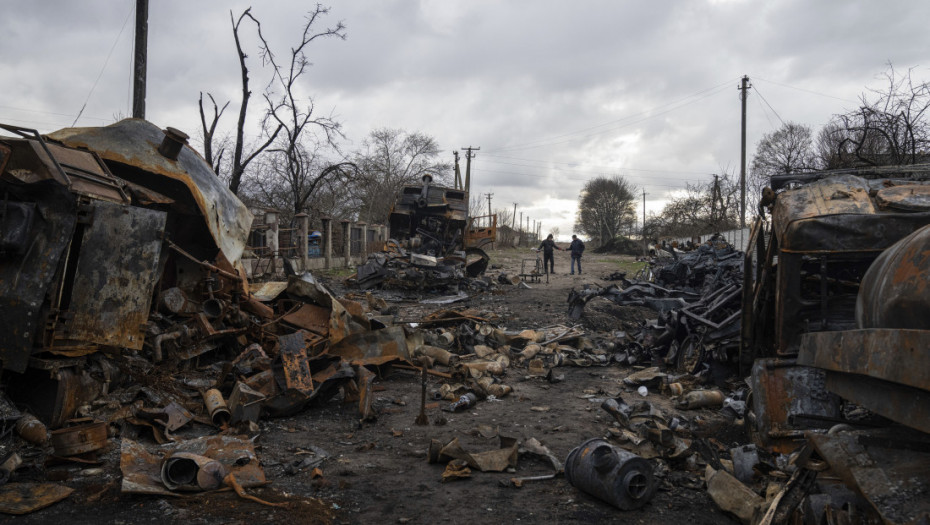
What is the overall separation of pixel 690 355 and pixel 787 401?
3.60 meters

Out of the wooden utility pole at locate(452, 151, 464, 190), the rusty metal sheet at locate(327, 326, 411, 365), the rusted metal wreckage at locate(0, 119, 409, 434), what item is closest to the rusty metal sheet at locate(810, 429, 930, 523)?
the rusted metal wreckage at locate(0, 119, 409, 434)

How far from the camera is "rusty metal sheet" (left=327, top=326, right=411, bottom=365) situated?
667 centimetres

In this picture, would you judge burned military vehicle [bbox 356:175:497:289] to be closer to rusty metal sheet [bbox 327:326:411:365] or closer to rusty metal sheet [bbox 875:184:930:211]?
rusty metal sheet [bbox 327:326:411:365]

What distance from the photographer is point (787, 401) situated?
139 inches

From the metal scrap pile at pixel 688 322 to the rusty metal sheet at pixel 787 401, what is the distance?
255 centimetres

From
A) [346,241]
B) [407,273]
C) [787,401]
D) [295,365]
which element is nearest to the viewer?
[787,401]

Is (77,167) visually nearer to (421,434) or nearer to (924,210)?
(421,434)

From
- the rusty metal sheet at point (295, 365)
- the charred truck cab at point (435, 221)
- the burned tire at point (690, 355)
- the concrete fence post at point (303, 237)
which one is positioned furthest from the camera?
the concrete fence post at point (303, 237)

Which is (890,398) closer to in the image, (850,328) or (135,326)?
(850,328)

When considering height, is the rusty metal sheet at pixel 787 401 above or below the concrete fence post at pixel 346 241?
below

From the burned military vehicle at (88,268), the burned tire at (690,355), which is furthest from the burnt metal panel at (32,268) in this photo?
the burned tire at (690,355)

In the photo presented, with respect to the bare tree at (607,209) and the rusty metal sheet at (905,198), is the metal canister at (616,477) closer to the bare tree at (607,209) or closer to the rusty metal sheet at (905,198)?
the rusty metal sheet at (905,198)

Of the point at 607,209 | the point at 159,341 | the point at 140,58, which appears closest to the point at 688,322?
the point at 159,341

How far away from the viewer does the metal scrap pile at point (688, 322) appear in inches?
250
